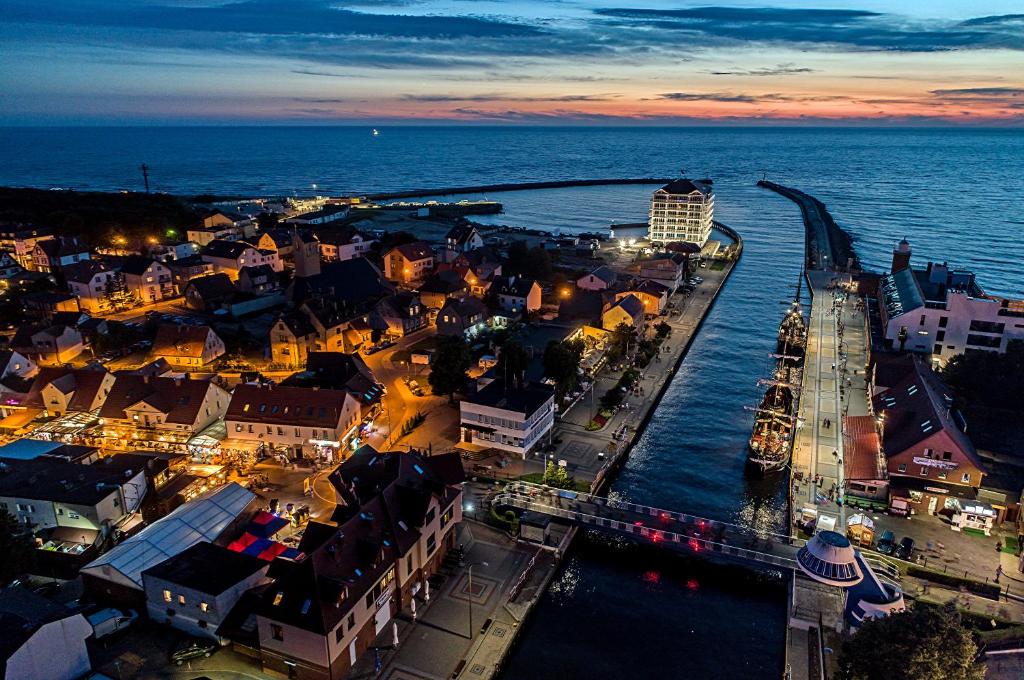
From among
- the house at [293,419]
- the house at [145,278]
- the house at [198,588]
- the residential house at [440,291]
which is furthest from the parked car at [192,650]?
the house at [145,278]

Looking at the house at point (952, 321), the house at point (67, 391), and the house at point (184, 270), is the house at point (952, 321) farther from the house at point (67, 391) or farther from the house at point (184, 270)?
the house at point (184, 270)

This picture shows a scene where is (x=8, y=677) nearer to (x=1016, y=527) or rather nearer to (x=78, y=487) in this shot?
(x=78, y=487)

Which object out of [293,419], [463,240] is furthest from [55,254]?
[293,419]

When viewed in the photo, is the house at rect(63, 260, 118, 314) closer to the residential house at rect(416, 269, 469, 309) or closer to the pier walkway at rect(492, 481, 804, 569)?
the residential house at rect(416, 269, 469, 309)

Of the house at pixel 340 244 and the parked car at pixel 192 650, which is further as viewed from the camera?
the house at pixel 340 244

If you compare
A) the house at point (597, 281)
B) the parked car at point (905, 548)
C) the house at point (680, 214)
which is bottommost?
the parked car at point (905, 548)

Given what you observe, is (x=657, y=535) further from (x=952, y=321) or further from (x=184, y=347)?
(x=952, y=321)
